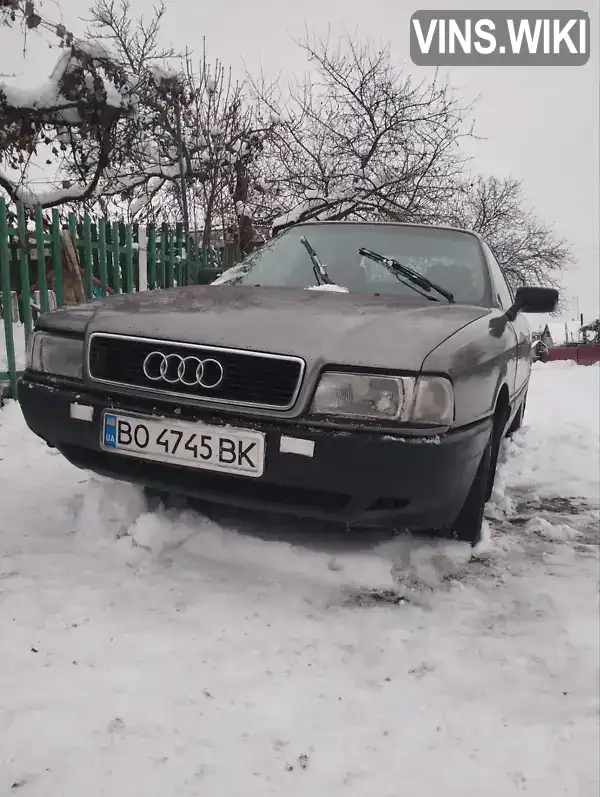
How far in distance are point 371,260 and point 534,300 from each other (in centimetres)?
82

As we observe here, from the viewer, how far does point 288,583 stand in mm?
2020

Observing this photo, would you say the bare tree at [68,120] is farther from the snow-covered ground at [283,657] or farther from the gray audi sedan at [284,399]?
the snow-covered ground at [283,657]

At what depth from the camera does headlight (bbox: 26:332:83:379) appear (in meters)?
2.16

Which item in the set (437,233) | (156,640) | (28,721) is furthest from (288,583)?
(437,233)

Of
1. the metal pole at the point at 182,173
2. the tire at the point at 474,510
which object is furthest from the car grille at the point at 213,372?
the metal pole at the point at 182,173

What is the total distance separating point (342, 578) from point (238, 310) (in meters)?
1.05

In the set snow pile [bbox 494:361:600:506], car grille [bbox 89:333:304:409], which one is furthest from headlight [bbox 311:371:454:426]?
snow pile [bbox 494:361:600:506]

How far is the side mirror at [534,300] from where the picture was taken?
9.21 ft

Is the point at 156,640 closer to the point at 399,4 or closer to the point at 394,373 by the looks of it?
the point at 394,373

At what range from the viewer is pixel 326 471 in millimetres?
1801

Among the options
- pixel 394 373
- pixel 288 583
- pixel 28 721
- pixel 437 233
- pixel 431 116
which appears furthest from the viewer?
pixel 431 116

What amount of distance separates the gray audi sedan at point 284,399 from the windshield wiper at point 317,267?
38 centimetres

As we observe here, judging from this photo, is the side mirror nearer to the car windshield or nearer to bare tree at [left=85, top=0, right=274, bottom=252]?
the car windshield

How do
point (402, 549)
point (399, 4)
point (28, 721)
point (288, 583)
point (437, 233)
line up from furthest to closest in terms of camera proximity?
point (399, 4) < point (437, 233) < point (402, 549) < point (288, 583) < point (28, 721)
